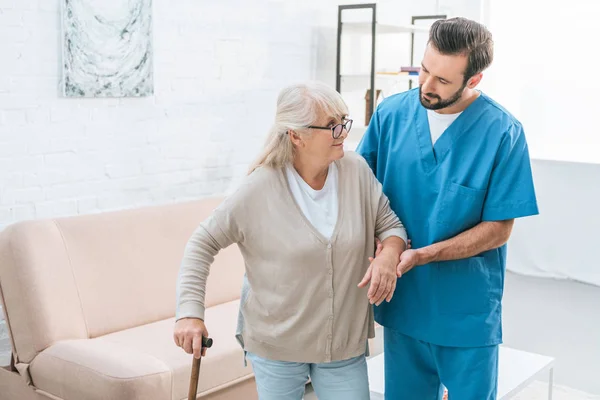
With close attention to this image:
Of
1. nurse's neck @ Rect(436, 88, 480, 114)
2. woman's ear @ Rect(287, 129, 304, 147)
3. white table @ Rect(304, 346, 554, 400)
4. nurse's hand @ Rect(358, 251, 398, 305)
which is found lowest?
white table @ Rect(304, 346, 554, 400)

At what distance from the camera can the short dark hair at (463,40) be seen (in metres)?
1.80

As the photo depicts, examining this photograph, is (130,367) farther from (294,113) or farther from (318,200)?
(294,113)

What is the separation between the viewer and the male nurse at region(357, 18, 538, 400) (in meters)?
1.83

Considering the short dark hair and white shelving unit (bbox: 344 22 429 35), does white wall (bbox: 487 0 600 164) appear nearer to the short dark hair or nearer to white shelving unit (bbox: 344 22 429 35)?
white shelving unit (bbox: 344 22 429 35)

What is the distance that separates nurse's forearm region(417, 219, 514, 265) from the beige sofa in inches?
41.3

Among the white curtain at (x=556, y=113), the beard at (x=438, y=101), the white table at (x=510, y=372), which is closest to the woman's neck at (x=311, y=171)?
the beard at (x=438, y=101)

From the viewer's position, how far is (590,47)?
5.17 m

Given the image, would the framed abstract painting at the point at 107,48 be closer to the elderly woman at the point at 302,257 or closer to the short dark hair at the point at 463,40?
the elderly woman at the point at 302,257

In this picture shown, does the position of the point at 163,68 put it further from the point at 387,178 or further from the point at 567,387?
the point at 567,387

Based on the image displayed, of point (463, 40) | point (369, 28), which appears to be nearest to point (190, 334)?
point (463, 40)

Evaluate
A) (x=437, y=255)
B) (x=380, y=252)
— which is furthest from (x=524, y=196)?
(x=380, y=252)

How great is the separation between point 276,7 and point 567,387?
231cm

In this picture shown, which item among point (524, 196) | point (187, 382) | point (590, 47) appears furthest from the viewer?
point (590, 47)

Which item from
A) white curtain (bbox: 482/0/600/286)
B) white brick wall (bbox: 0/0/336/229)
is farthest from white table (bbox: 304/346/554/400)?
white curtain (bbox: 482/0/600/286)
